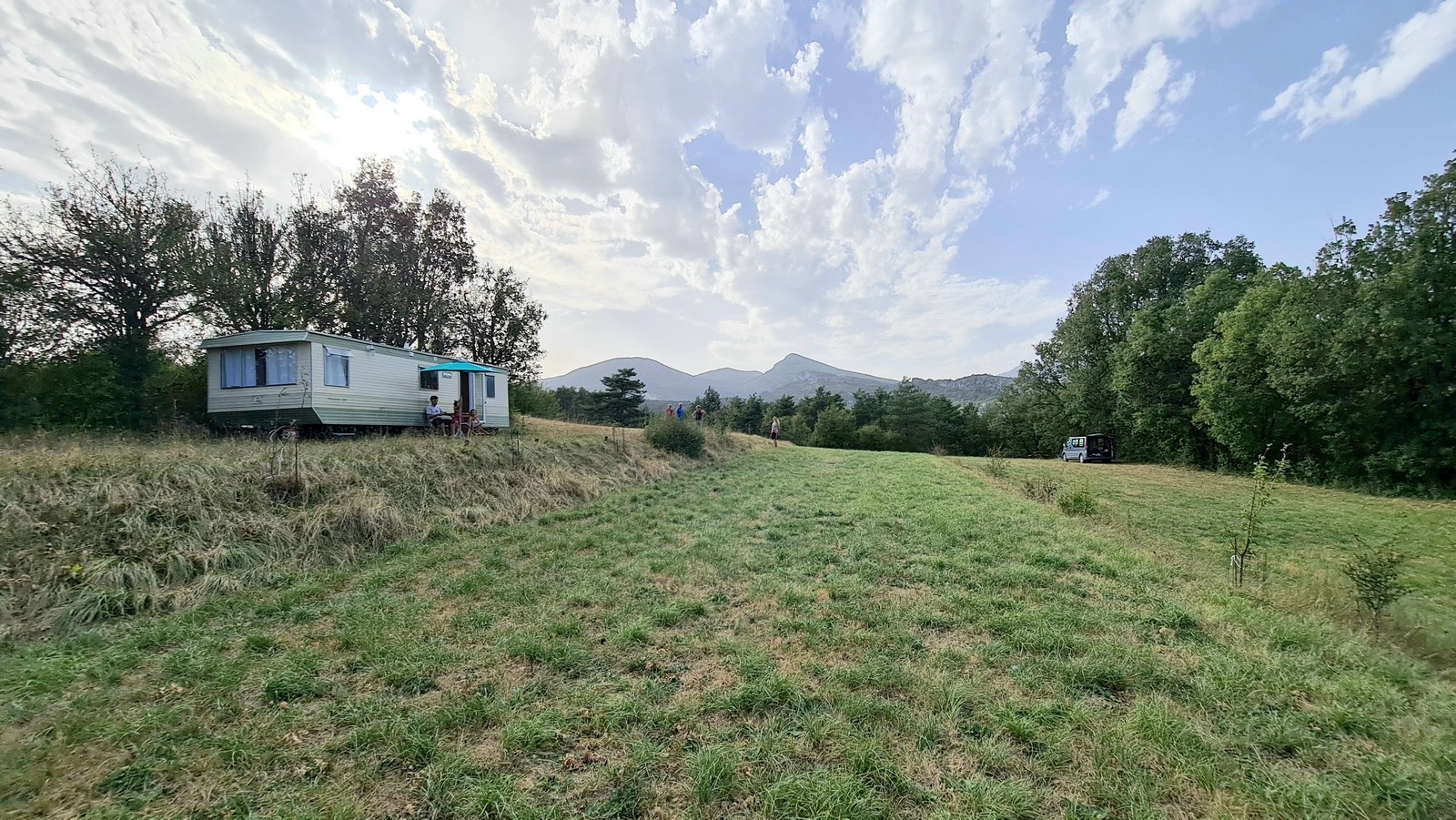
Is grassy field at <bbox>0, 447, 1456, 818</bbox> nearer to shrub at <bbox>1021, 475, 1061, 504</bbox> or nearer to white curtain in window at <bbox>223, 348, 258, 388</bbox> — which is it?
shrub at <bbox>1021, 475, 1061, 504</bbox>

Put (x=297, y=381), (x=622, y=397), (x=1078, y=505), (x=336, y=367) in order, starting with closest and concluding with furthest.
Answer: (x=1078, y=505) < (x=297, y=381) < (x=336, y=367) < (x=622, y=397)

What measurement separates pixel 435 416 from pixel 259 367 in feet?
13.1

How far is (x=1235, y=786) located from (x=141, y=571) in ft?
28.5

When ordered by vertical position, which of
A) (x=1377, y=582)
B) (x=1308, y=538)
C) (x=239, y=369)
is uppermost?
(x=239, y=369)

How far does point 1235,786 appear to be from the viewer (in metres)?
2.42

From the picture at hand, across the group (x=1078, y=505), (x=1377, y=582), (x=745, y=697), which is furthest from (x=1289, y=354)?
(x=745, y=697)

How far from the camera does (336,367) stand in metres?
12.7

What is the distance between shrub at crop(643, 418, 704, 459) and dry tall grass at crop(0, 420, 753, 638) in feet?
24.5

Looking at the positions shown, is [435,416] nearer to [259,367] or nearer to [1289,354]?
[259,367]

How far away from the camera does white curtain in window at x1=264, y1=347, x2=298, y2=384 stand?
1197cm

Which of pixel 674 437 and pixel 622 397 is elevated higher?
pixel 622 397

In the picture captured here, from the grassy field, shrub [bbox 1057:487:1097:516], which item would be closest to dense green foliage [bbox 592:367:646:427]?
shrub [bbox 1057:487:1097:516]

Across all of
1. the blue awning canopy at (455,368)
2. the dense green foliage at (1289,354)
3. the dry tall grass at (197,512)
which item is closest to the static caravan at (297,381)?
the blue awning canopy at (455,368)

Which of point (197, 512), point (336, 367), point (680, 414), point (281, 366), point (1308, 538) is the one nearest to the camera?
point (197, 512)
